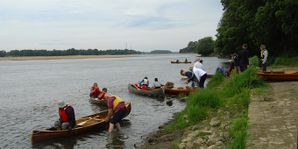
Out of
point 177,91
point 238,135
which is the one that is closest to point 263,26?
point 177,91

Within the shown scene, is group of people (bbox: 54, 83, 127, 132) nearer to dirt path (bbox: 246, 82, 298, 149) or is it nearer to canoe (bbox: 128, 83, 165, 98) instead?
dirt path (bbox: 246, 82, 298, 149)

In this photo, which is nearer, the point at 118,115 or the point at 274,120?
the point at 274,120

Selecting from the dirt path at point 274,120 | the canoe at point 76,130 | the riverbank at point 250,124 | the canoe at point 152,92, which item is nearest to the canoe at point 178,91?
the canoe at point 152,92

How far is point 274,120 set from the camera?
9344 mm

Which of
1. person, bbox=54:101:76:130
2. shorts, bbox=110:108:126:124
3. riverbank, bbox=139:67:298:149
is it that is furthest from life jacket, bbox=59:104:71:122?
riverbank, bbox=139:67:298:149

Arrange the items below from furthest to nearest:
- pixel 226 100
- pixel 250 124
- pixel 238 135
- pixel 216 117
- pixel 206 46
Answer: pixel 206 46 → pixel 226 100 → pixel 216 117 → pixel 250 124 → pixel 238 135

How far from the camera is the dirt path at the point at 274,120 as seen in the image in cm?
758

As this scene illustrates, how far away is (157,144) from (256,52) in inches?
1486

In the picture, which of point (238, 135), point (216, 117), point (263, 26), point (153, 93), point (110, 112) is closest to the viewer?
point (238, 135)

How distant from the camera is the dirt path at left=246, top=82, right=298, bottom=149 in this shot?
7.58 m

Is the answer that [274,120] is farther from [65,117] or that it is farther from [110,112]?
[65,117]

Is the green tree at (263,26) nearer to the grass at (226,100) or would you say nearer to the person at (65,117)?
the grass at (226,100)

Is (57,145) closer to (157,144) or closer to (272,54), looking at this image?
(157,144)

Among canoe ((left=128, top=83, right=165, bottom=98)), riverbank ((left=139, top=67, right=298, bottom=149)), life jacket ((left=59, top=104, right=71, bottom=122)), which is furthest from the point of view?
canoe ((left=128, top=83, right=165, bottom=98))
